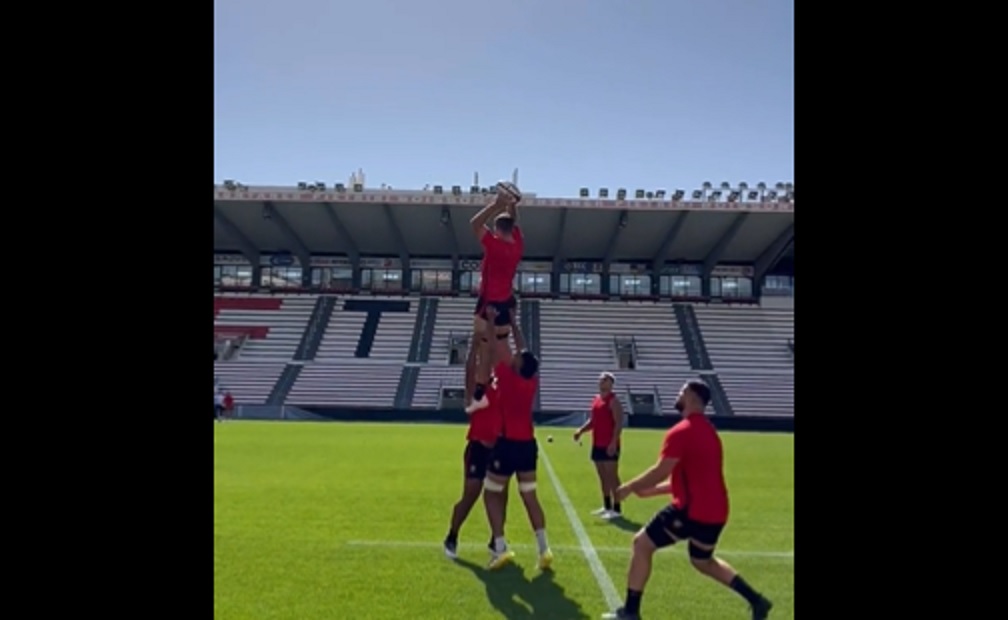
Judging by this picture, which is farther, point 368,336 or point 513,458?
point 368,336

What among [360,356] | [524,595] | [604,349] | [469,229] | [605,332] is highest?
[469,229]

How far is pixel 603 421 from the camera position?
11.5 metres

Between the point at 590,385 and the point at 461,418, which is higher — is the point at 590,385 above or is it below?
above

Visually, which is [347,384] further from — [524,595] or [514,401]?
[524,595]

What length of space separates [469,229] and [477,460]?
109ft

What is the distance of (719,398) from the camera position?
40469mm

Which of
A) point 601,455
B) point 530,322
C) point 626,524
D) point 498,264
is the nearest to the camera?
point 498,264

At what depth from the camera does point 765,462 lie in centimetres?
1975

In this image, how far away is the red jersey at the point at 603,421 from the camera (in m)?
11.4

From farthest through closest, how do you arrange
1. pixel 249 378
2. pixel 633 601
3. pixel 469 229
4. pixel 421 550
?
pixel 249 378 < pixel 469 229 < pixel 421 550 < pixel 633 601

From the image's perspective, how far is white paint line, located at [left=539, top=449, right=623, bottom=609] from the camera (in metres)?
6.72

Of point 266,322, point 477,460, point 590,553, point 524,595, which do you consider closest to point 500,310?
point 477,460
